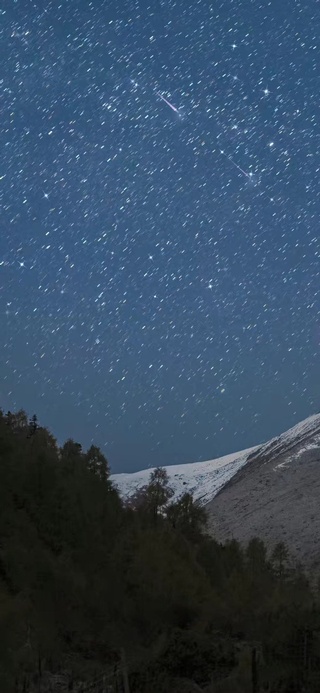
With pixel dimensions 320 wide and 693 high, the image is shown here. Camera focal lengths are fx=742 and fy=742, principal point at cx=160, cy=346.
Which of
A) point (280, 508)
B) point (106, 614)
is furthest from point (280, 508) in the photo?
point (106, 614)

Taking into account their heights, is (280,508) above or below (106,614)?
below

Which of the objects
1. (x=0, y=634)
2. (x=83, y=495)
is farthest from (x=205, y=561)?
(x=0, y=634)

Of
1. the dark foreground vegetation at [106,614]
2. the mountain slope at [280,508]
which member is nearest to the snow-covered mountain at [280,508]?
the mountain slope at [280,508]

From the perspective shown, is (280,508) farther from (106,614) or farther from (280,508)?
(106,614)

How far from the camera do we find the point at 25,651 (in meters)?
31.9

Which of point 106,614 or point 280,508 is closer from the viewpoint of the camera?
point 106,614

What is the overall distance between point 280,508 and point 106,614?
116959 millimetres

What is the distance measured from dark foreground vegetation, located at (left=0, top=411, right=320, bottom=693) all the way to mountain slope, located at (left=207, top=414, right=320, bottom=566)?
73899 mm

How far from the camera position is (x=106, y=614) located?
3719cm

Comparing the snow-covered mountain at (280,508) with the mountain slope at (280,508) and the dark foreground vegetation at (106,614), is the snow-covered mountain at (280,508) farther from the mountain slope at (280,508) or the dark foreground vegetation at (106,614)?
the dark foreground vegetation at (106,614)

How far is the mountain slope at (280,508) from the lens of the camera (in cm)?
12774

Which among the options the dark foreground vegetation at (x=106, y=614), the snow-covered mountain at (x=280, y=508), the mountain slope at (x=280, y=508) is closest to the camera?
the dark foreground vegetation at (x=106, y=614)

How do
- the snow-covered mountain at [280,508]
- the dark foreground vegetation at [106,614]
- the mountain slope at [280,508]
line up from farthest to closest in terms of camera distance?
the mountain slope at [280,508], the snow-covered mountain at [280,508], the dark foreground vegetation at [106,614]

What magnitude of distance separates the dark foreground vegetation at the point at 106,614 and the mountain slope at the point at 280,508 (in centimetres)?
7390
